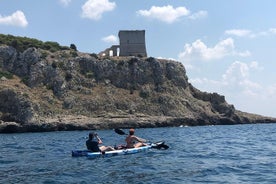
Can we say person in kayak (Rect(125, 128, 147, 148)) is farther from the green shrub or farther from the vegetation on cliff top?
the vegetation on cliff top

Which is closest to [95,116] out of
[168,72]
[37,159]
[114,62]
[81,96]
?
[81,96]

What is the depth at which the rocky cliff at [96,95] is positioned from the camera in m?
86.1

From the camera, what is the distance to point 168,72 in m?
113

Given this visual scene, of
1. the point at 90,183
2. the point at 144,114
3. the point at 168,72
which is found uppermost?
the point at 168,72

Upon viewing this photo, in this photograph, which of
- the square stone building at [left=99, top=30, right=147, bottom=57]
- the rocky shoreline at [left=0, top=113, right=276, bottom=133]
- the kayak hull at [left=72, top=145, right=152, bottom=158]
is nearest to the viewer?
the kayak hull at [left=72, top=145, right=152, bottom=158]

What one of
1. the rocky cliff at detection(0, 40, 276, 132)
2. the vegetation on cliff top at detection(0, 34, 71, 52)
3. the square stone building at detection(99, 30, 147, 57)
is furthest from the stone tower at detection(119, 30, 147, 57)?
the vegetation on cliff top at detection(0, 34, 71, 52)

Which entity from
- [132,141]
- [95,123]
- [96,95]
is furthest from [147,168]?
[96,95]

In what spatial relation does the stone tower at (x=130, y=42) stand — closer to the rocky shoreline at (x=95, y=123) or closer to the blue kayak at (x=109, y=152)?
the rocky shoreline at (x=95, y=123)

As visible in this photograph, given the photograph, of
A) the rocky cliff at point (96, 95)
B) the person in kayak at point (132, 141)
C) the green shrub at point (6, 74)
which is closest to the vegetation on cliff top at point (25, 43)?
the rocky cliff at point (96, 95)

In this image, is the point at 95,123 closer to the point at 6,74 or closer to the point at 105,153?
the point at 6,74

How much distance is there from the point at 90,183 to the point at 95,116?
7386 centimetres

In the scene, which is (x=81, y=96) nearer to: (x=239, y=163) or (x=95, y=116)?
(x=95, y=116)

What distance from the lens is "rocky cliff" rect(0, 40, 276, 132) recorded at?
282ft

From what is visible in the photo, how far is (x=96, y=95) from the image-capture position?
97.4 metres
